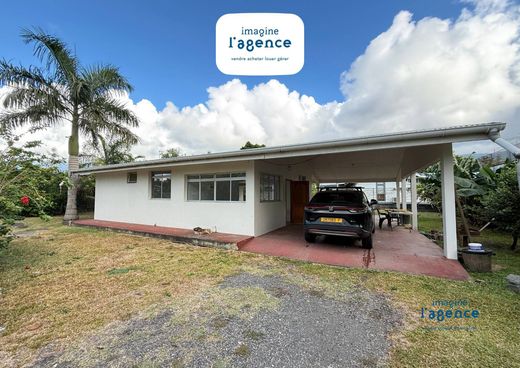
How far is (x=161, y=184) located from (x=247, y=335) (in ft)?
28.5

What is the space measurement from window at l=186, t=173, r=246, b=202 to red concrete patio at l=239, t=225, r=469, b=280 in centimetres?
174

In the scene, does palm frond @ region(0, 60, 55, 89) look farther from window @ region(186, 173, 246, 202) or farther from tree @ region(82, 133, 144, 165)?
window @ region(186, 173, 246, 202)

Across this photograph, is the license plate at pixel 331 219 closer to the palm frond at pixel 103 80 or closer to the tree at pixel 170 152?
the palm frond at pixel 103 80

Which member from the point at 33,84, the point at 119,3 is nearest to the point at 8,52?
the point at 33,84

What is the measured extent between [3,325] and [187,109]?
15634 millimetres

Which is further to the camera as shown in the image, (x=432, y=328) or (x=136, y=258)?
(x=136, y=258)

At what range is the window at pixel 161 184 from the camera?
9.84 m

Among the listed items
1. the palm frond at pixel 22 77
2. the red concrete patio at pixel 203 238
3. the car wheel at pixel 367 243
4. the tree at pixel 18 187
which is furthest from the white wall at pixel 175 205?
the palm frond at pixel 22 77

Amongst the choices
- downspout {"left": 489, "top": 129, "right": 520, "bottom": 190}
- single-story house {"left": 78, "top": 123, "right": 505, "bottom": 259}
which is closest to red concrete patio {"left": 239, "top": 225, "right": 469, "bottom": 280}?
single-story house {"left": 78, "top": 123, "right": 505, "bottom": 259}

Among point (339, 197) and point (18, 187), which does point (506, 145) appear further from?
point (18, 187)

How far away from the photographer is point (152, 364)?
2.22 m

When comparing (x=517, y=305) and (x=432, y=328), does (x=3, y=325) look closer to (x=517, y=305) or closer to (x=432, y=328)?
(x=432, y=328)

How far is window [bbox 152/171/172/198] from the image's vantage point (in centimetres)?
984

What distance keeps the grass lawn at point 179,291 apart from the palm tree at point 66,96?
22.4 ft
